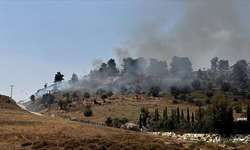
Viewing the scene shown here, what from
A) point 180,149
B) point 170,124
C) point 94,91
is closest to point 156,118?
point 170,124

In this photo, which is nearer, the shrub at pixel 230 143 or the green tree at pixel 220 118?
the shrub at pixel 230 143

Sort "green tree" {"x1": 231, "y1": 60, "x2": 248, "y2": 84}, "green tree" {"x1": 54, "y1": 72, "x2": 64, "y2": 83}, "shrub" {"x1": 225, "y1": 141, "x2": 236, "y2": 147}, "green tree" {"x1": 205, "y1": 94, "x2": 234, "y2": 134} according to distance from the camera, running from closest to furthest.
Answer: "shrub" {"x1": 225, "y1": 141, "x2": 236, "y2": 147}
"green tree" {"x1": 205, "y1": 94, "x2": 234, "y2": 134}
"green tree" {"x1": 231, "y1": 60, "x2": 248, "y2": 84}
"green tree" {"x1": 54, "y1": 72, "x2": 64, "y2": 83}

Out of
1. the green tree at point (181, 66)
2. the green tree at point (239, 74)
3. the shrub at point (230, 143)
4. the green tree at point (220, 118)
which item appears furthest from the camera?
the green tree at point (181, 66)

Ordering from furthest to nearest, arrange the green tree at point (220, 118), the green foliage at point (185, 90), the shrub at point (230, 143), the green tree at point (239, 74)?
the green tree at point (239, 74) < the green foliage at point (185, 90) < the green tree at point (220, 118) < the shrub at point (230, 143)

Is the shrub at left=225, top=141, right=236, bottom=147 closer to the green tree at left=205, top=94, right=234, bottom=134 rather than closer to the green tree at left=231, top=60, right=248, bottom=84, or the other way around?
the green tree at left=205, top=94, right=234, bottom=134

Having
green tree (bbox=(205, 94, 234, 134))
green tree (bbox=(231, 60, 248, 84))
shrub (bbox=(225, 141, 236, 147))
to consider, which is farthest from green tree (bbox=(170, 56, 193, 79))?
shrub (bbox=(225, 141, 236, 147))

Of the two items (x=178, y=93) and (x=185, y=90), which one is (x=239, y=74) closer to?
(x=185, y=90)

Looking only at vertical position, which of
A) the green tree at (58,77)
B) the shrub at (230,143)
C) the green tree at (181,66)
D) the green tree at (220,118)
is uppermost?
the green tree at (181,66)

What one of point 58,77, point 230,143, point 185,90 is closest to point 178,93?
point 185,90

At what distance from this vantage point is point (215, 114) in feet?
141

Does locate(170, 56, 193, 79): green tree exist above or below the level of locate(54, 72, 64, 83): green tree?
above

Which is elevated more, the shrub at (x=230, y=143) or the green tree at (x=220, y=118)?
the green tree at (x=220, y=118)

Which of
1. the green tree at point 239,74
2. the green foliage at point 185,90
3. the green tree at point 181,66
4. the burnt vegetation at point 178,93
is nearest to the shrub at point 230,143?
the burnt vegetation at point 178,93

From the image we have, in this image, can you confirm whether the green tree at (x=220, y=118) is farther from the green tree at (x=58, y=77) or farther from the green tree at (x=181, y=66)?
the green tree at (x=58, y=77)
